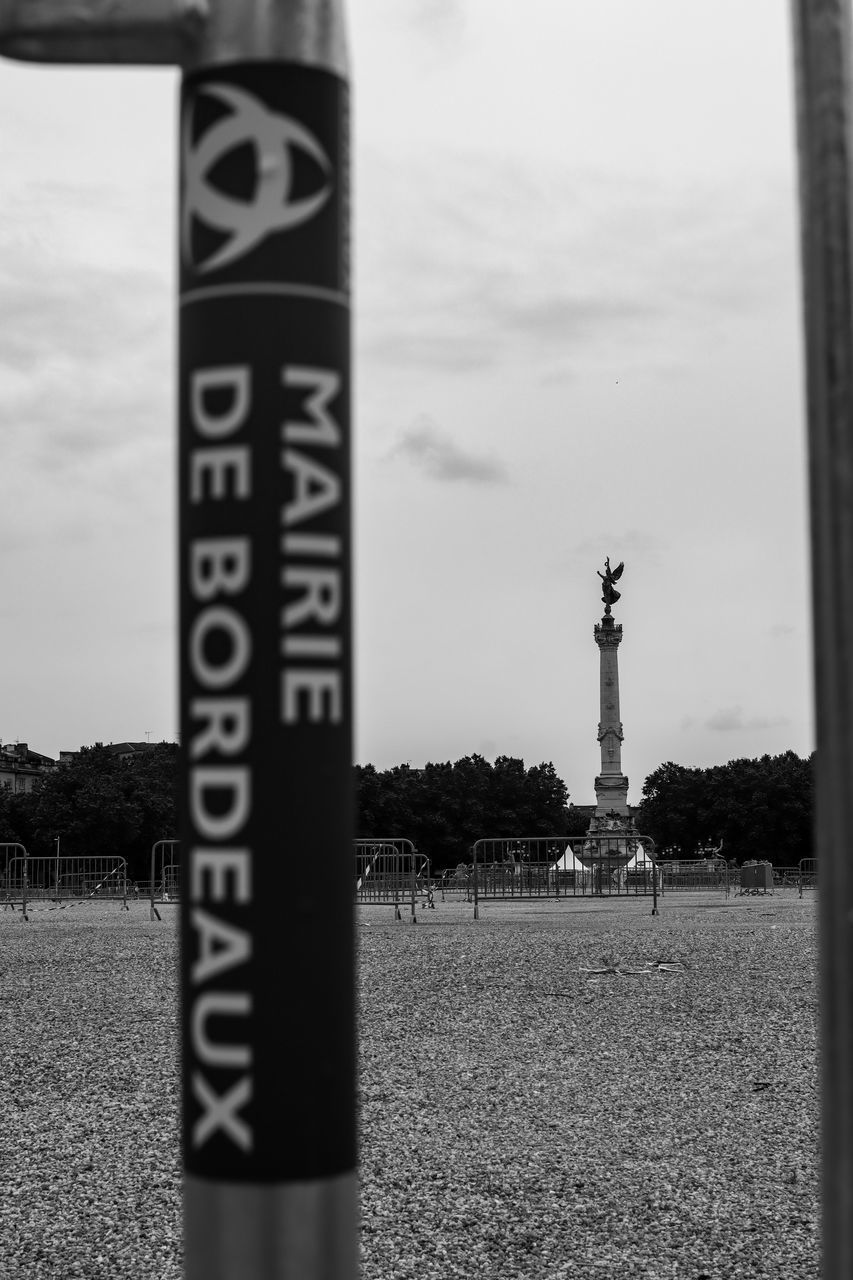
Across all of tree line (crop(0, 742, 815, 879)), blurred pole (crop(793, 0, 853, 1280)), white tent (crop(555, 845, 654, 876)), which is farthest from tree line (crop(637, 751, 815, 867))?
blurred pole (crop(793, 0, 853, 1280))

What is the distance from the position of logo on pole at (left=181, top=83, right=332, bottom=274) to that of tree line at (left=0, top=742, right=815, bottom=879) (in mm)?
74081

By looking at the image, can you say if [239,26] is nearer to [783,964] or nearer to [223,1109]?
[223,1109]

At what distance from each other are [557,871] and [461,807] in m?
58.1

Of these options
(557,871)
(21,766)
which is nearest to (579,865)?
(557,871)

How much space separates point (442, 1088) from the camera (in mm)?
8742

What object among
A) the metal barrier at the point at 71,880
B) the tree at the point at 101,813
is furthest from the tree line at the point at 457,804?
the metal barrier at the point at 71,880

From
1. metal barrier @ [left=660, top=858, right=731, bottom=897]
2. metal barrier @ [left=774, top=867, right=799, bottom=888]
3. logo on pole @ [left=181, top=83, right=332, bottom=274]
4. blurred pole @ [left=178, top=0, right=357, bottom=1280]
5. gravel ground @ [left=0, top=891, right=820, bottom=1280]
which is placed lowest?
metal barrier @ [left=774, top=867, right=799, bottom=888]

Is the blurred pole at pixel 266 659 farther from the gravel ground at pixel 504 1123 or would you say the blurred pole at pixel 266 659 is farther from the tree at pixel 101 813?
the tree at pixel 101 813

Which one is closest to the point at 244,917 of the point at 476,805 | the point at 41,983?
the point at 41,983

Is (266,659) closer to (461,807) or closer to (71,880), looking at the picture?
(71,880)

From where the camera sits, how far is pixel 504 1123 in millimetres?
7801

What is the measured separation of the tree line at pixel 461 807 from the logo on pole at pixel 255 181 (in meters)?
74.1

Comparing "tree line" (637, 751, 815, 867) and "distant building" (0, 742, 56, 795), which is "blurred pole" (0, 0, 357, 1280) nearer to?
"tree line" (637, 751, 815, 867)

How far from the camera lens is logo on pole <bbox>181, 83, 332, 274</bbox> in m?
1.62
